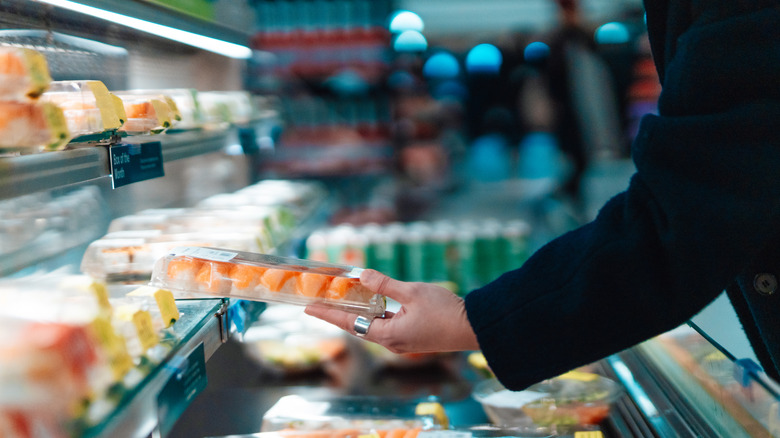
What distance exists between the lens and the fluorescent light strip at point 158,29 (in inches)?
54.0

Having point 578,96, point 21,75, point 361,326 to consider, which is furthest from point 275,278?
point 578,96

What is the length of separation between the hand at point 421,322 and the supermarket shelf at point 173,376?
12.1 inches

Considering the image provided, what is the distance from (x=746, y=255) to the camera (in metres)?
0.93

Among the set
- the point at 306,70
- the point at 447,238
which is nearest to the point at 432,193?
the point at 447,238

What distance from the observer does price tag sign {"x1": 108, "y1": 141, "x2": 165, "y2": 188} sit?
130 cm

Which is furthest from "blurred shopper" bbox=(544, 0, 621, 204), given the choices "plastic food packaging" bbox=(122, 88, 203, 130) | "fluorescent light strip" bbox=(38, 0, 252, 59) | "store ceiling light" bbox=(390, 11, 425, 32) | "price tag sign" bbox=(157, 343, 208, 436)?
"price tag sign" bbox=(157, 343, 208, 436)

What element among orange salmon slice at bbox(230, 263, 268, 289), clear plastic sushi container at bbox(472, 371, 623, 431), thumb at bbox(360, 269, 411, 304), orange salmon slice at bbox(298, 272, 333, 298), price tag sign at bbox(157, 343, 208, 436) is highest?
thumb at bbox(360, 269, 411, 304)

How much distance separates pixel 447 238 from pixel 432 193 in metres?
0.63

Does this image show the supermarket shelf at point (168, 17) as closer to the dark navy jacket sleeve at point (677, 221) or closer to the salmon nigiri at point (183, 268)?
the salmon nigiri at point (183, 268)

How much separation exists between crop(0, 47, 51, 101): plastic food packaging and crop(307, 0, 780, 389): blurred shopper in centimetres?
72

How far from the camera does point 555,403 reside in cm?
177

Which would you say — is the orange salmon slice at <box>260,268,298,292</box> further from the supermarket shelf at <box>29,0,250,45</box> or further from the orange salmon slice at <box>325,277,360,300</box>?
the supermarket shelf at <box>29,0,250,45</box>

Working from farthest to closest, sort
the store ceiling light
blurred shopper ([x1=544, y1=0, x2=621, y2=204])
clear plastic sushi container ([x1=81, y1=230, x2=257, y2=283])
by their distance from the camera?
the store ceiling light < blurred shopper ([x1=544, y1=0, x2=621, y2=204]) < clear plastic sushi container ([x1=81, y1=230, x2=257, y2=283])

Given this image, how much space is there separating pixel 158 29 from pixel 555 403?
4.86 ft
